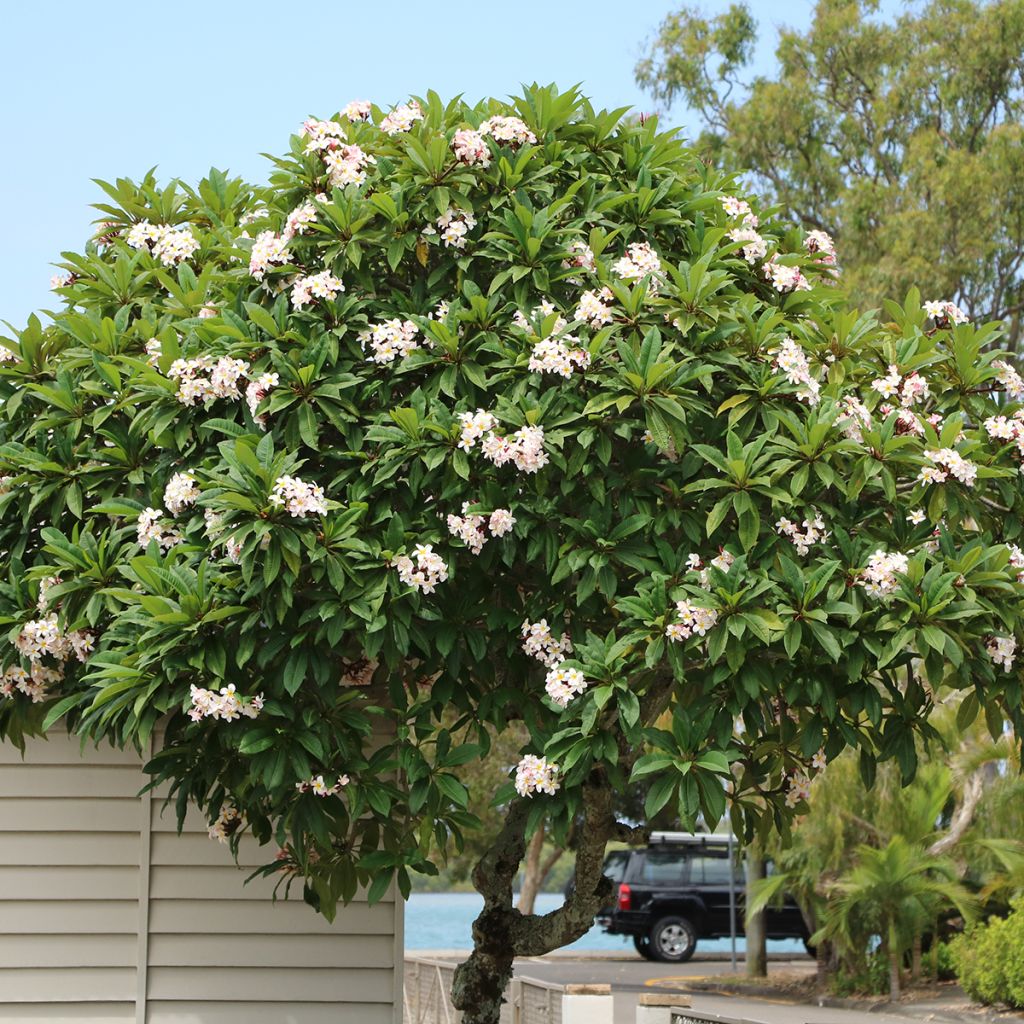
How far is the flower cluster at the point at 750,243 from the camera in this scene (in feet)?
20.6

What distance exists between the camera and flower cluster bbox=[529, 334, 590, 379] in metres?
5.55

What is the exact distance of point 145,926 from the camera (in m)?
7.28

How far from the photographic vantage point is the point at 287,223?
5980 millimetres

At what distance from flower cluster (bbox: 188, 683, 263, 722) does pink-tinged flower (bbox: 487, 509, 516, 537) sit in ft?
3.57

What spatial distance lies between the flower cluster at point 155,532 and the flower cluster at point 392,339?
3.51 ft

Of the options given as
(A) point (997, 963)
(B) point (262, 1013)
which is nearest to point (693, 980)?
(A) point (997, 963)

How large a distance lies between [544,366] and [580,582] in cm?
84

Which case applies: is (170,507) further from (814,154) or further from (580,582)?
(814,154)

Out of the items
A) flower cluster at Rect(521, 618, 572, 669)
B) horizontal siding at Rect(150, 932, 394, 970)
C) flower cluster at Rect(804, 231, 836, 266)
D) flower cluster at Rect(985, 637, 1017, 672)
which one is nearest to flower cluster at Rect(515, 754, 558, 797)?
flower cluster at Rect(521, 618, 572, 669)

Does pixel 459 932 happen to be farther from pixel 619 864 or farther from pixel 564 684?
pixel 564 684

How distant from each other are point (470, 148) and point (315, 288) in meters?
0.89

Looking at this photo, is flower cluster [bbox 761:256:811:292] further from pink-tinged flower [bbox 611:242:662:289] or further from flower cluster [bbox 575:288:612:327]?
flower cluster [bbox 575:288:612:327]

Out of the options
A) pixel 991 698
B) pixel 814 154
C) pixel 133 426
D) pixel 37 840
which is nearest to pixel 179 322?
pixel 133 426

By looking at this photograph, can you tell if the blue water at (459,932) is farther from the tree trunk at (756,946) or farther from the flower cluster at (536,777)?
the flower cluster at (536,777)
